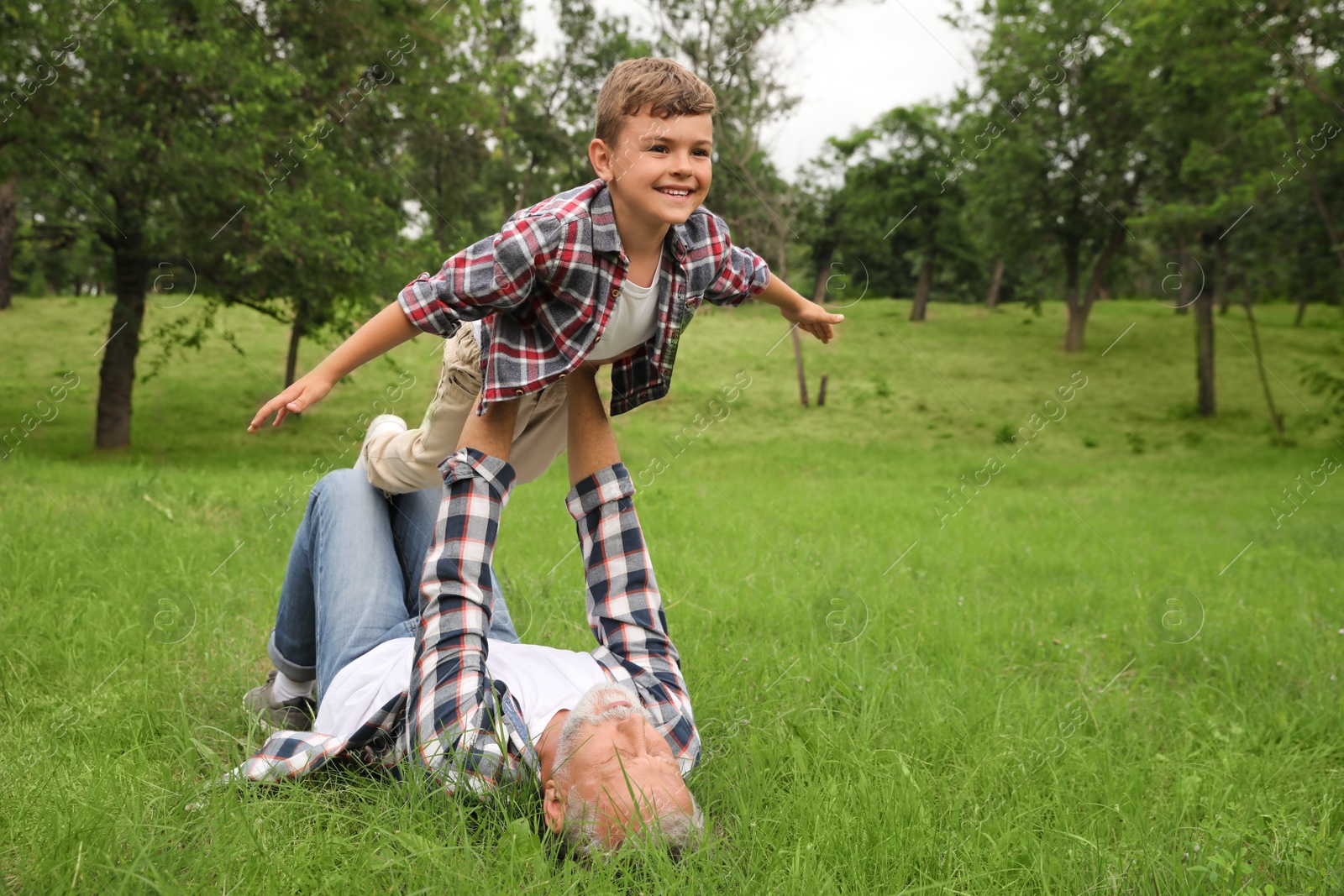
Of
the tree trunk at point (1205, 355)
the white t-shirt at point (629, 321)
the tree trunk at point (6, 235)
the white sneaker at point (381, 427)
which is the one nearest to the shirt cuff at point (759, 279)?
the white t-shirt at point (629, 321)

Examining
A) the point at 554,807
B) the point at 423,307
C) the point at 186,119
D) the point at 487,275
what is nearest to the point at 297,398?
the point at 423,307

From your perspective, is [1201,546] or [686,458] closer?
[1201,546]

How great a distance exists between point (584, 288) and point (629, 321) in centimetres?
19

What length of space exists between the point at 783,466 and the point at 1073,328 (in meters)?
15.7

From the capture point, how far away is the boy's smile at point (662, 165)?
6.99 feet

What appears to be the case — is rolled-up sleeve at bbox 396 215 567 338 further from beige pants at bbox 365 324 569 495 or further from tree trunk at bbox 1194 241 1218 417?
tree trunk at bbox 1194 241 1218 417

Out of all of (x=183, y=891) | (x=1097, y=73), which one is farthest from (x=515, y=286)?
(x=1097, y=73)

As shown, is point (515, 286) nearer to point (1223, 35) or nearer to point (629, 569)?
point (629, 569)

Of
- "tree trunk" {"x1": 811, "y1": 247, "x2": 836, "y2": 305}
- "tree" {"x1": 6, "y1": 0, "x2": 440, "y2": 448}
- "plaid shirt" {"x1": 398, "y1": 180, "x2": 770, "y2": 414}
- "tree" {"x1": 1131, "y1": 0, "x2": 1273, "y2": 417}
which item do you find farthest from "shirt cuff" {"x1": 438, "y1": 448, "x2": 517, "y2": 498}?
"tree trunk" {"x1": 811, "y1": 247, "x2": 836, "y2": 305}

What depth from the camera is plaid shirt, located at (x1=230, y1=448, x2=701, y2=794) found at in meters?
2.03

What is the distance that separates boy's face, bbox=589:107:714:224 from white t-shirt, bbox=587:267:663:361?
21cm

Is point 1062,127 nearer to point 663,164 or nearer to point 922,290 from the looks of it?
point 922,290

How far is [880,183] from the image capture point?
2661 cm

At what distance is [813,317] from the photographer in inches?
Result: 105
